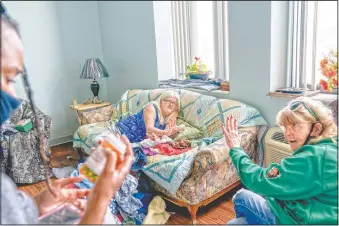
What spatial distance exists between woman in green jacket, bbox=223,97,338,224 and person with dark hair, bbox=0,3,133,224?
0.60 m

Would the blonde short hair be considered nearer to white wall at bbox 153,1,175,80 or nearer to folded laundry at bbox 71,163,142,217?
white wall at bbox 153,1,175,80

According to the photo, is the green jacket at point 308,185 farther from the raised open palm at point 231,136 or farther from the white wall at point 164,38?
the white wall at point 164,38

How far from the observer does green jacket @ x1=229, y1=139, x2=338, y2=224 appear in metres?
1.03

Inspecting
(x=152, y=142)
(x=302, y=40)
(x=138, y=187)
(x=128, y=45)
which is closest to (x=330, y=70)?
(x=302, y=40)

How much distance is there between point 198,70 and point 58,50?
1.93 meters

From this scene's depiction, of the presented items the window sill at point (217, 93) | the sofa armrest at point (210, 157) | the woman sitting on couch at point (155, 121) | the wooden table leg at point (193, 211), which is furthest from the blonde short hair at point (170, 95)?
the wooden table leg at point (193, 211)

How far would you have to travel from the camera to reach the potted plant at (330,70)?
2.14 metres

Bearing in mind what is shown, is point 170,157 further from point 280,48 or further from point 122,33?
point 122,33

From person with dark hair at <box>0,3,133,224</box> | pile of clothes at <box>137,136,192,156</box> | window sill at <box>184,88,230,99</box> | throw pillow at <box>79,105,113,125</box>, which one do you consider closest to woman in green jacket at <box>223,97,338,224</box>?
person with dark hair at <box>0,3,133,224</box>

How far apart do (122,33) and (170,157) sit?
2.29 metres

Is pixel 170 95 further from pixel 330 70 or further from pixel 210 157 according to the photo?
pixel 330 70

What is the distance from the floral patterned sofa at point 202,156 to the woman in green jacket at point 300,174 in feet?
2.77

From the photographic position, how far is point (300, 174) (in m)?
1.05

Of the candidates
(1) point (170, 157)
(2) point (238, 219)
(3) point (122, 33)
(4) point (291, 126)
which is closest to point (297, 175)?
(4) point (291, 126)
